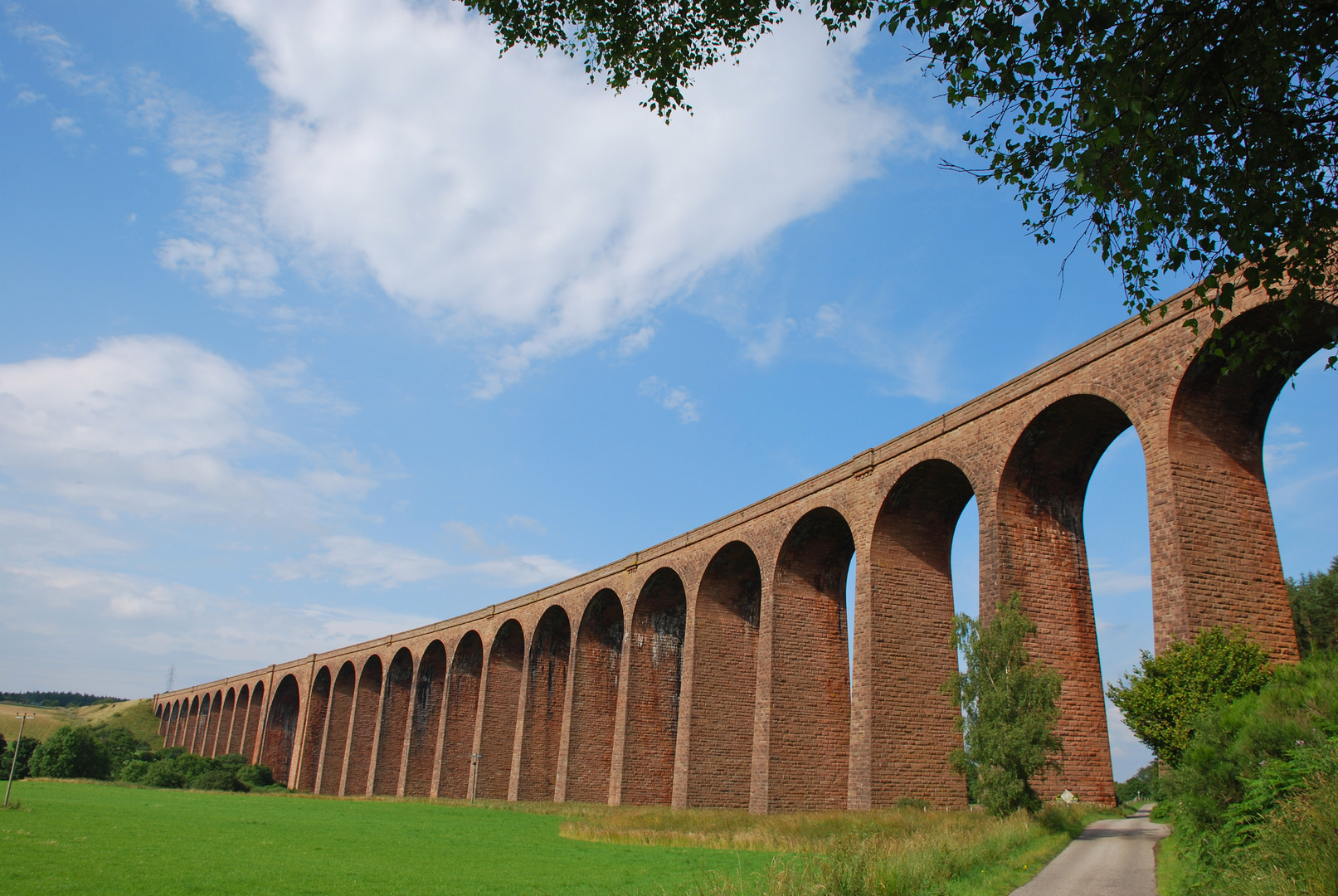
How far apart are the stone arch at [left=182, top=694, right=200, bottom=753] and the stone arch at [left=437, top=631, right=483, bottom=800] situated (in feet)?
175

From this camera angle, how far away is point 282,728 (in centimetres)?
6425

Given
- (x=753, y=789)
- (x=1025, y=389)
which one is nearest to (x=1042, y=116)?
(x=1025, y=389)

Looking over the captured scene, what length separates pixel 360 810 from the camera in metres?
33.0

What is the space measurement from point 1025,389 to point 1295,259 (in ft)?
40.0

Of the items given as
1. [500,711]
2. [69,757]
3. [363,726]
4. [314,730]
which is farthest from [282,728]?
[500,711]

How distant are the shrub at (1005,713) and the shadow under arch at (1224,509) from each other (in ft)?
8.04

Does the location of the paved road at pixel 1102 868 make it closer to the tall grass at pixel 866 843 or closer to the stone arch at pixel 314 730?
the tall grass at pixel 866 843

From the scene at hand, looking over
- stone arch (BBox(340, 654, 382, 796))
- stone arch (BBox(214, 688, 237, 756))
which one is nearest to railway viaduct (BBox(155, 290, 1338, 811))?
stone arch (BBox(340, 654, 382, 796))

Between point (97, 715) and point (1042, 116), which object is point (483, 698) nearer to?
point (1042, 116)

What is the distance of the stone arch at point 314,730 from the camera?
55812 millimetres

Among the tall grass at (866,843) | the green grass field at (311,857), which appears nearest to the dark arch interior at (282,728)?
the green grass field at (311,857)

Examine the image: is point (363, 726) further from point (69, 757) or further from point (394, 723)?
point (69, 757)

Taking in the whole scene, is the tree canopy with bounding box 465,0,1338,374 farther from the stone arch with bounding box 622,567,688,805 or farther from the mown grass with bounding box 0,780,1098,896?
the stone arch with bounding box 622,567,688,805

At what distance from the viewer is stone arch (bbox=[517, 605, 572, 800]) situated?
37000mm
